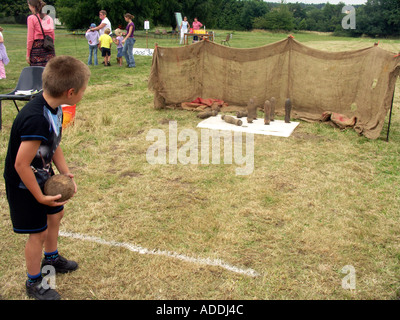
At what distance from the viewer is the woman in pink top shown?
665 cm

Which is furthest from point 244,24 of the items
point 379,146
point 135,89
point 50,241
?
point 50,241

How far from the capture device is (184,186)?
4.70m

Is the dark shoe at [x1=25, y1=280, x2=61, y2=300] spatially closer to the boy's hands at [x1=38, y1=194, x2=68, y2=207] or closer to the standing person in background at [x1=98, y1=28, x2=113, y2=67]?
the boy's hands at [x1=38, y1=194, x2=68, y2=207]

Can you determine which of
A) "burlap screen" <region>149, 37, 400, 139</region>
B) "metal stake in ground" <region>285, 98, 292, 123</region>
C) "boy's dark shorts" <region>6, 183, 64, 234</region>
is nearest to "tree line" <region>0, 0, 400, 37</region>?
"burlap screen" <region>149, 37, 400, 139</region>

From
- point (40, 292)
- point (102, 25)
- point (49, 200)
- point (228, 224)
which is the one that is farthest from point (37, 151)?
point (102, 25)

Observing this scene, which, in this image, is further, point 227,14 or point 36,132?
point 227,14

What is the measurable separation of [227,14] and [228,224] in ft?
224

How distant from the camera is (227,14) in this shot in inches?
2613

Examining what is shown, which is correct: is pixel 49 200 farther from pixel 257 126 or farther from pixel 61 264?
pixel 257 126

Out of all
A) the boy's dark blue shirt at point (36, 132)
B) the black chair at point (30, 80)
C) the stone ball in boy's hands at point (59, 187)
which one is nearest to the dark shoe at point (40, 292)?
the stone ball in boy's hands at point (59, 187)

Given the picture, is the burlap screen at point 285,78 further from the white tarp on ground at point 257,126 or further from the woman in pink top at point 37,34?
the woman in pink top at point 37,34

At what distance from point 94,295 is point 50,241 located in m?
0.54

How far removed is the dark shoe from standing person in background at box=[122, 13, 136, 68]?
11.6 m
